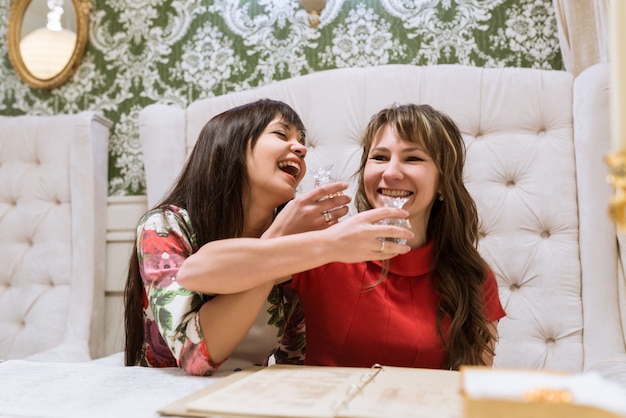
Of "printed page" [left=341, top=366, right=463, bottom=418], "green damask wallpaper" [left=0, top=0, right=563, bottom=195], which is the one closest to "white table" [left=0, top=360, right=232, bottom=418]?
"printed page" [left=341, top=366, right=463, bottom=418]

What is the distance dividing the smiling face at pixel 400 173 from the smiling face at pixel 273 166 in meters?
0.19

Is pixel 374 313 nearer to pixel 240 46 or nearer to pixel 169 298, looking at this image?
pixel 169 298

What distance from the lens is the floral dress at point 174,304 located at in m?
1.12

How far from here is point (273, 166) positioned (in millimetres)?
1424

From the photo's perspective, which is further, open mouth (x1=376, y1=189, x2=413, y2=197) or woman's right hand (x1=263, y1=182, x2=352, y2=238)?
open mouth (x1=376, y1=189, x2=413, y2=197)

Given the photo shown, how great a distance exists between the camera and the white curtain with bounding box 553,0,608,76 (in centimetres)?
191

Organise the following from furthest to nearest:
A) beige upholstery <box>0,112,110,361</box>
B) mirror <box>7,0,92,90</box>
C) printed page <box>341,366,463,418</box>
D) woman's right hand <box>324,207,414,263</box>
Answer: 1. mirror <box>7,0,92,90</box>
2. beige upholstery <box>0,112,110,361</box>
3. woman's right hand <box>324,207,414,263</box>
4. printed page <box>341,366,463,418</box>

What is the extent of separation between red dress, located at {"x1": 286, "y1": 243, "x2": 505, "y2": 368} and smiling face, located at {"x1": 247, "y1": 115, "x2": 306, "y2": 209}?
0.21 m

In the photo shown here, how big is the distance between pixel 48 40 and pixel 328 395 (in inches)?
90.5

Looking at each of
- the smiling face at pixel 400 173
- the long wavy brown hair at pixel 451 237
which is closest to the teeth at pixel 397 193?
the smiling face at pixel 400 173

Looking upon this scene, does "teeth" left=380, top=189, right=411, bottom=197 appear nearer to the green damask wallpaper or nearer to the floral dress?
the floral dress

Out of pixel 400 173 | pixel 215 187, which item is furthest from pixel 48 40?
pixel 400 173

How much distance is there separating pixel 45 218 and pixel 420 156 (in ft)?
5.27

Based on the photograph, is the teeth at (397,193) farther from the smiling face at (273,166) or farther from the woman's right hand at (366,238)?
the woman's right hand at (366,238)
